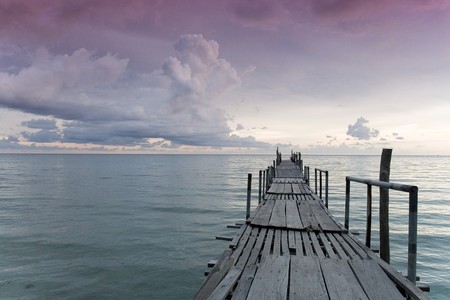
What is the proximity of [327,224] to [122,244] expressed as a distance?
10151 millimetres

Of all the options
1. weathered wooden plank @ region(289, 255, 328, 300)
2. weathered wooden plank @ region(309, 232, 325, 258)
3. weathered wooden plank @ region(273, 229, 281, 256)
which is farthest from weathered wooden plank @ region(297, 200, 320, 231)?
weathered wooden plank @ region(289, 255, 328, 300)

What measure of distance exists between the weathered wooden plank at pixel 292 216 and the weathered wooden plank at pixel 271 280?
10.0 ft

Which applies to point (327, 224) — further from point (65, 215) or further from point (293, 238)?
point (65, 215)

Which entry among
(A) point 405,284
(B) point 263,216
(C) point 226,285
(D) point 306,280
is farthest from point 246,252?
(B) point 263,216

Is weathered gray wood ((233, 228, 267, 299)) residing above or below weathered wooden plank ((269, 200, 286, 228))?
above

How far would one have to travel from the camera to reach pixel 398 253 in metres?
13.4

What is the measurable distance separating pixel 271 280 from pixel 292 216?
5.45 m

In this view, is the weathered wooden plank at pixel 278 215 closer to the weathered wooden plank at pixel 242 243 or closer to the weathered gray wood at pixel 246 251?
the weathered wooden plank at pixel 242 243

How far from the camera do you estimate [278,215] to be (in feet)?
32.7

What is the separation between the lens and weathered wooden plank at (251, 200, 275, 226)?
8.79 m

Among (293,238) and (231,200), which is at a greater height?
(293,238)

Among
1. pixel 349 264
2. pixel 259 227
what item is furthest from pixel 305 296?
pixel 259 227

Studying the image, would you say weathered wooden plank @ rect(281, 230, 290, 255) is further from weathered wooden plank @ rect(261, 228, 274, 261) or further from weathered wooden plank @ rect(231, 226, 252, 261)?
weathered wooden plank @ rect(231, 226, 252, 261)

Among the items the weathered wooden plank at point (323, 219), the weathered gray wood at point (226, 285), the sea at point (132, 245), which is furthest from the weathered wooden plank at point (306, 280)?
the sea at point (132, 245)
